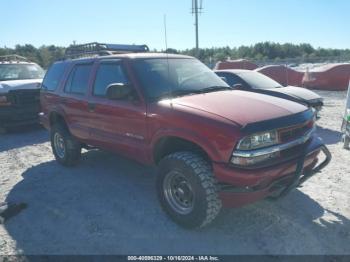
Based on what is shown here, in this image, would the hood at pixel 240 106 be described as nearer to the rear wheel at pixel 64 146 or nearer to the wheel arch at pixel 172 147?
the wheel arch at pixel 172 147

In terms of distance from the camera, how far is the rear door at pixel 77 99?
5168 mm

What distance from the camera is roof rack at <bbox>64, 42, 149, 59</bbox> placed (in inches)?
235

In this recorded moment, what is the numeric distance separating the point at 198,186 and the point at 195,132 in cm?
55

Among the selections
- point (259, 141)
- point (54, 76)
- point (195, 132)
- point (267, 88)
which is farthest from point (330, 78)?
point (195, 132)

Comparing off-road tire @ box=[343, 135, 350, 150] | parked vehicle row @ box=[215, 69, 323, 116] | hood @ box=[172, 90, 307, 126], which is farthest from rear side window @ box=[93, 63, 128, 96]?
off-road tire @ box=[343, 135, 350, 150]

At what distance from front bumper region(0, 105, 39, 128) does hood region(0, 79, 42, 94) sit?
513 millimetres

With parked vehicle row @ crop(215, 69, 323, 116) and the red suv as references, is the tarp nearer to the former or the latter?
parked vehicle row @ crop(215, 69, 323, 116)

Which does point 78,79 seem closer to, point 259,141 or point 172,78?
point 172,78

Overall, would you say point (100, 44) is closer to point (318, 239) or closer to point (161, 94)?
point (161, 94)

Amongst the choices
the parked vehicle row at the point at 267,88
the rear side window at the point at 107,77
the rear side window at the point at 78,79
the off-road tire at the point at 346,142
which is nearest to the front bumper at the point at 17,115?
the rear side window at the point at 78,79

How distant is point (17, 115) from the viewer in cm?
899

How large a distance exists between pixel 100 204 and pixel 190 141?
1754mm

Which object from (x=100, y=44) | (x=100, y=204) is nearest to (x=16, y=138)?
(x=100, y=44)

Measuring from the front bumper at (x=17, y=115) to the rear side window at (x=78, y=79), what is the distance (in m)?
4.00
